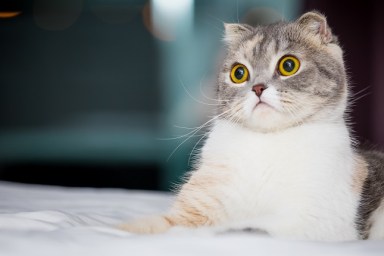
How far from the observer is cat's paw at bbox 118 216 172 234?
1.29 m

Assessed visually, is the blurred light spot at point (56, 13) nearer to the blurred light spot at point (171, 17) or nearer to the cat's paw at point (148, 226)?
the blurred light spot at point (171, 17)

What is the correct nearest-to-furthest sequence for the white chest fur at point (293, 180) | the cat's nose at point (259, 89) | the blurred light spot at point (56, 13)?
the white chest fur at point (293, 180)
the cat's nose at point (259, 89)
the blurred light spot at point (56, 13)

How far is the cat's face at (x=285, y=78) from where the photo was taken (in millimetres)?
1345

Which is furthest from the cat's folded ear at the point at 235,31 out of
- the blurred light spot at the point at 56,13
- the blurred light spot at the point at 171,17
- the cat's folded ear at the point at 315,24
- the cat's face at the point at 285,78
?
the blurred light spot at the point at 56,13

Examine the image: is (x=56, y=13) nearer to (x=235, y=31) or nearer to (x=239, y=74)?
(x=235, y=31)

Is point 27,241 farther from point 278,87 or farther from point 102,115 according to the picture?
point 102,115

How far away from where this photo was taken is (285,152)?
134 cm

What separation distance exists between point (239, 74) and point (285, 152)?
269mm

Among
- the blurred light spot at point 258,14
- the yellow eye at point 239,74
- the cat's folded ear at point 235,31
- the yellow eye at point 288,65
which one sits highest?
the blurred light spot at point 258,14

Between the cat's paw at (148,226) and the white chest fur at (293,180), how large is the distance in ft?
0.53

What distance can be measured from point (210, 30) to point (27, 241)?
3.79m

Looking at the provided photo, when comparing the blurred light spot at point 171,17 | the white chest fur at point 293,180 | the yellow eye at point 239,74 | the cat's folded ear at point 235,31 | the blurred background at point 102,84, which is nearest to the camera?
the white chest fur at point 293,180

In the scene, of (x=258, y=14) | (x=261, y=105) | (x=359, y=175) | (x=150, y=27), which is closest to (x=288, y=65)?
(x=261, y=105)

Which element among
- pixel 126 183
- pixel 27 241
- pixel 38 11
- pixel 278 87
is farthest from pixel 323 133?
pixel 38 11
